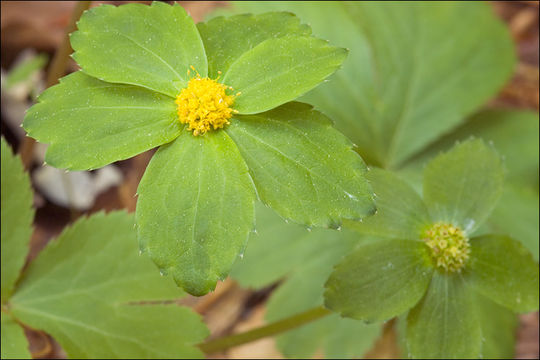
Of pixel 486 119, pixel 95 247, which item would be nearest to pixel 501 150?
pixel 486 119

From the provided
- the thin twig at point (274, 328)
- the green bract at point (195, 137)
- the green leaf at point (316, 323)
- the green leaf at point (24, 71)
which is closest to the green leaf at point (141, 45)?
the green bract at point (195, 137)

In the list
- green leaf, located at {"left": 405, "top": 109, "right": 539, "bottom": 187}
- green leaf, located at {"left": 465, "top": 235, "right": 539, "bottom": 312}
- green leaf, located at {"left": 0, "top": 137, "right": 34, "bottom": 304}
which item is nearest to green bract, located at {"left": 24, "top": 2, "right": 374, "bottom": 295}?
green leaf, located at {"left": 465, "top": 235, "right": 539, "bottom": 312}

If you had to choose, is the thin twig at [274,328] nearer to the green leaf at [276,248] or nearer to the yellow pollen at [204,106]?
the green leaf at [276,248]

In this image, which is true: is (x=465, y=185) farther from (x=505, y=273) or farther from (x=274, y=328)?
(x=274, y=328)

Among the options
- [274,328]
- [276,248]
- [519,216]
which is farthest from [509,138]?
[274,328]

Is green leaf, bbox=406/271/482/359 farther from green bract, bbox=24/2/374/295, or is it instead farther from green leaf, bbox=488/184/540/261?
green leaf, bbox=488/184/540/261
